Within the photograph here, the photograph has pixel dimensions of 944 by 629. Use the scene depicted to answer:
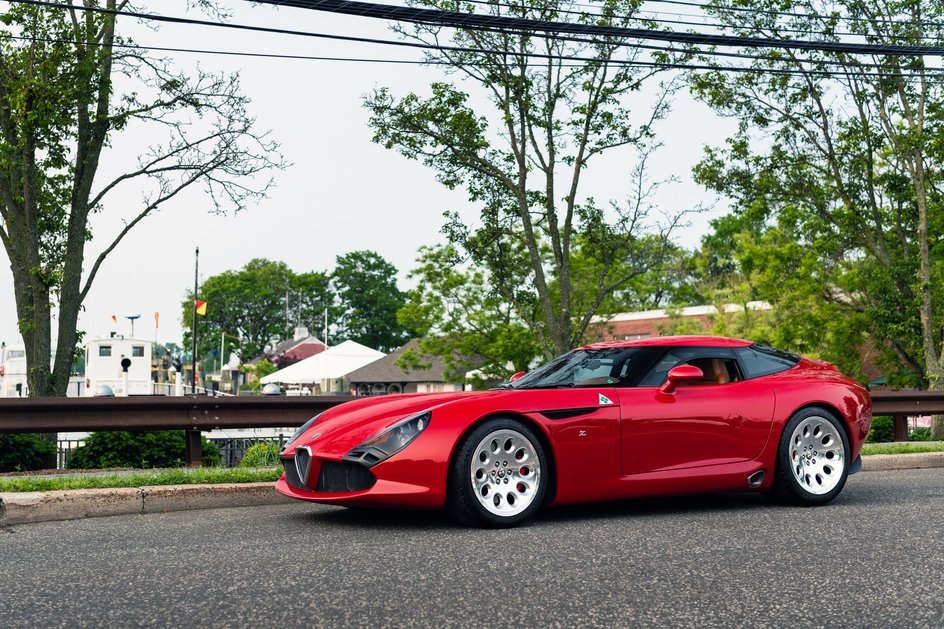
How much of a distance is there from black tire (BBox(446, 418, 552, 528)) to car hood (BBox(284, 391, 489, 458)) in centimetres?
34

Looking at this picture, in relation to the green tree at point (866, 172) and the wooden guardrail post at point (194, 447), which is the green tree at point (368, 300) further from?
the wooden guardrail post at point (194, 447)

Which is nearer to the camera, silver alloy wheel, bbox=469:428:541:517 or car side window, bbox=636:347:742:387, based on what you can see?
silver alloy wheel, bbox=469:428:541:517

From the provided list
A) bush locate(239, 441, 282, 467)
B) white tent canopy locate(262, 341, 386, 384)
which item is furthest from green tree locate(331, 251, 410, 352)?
bush locate(239, 441, 282, 467)

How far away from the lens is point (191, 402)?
9141 millimetres

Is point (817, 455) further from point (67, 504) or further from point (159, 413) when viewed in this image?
point (159, 413)

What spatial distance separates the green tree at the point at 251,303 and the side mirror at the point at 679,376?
93.3 m

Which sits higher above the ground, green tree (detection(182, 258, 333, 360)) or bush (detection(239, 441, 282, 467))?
green tree (detection(182, 258, 333, 360))

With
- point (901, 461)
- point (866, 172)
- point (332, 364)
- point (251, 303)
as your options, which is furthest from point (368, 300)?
point (901, 461)

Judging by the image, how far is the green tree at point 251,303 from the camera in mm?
99750

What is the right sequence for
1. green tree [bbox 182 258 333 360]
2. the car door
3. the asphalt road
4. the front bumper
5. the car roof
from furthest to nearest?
green tree [bbox 182 258 333 360] → the car roof → the car door → the front bumper → the asphalt road

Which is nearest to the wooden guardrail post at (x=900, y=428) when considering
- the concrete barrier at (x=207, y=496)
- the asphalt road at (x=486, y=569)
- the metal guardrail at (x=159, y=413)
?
the asphalt road at (x=486, y=569)

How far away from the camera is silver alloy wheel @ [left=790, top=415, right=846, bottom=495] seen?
23.6 ft

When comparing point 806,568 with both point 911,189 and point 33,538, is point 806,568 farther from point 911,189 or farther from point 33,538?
point 911,189

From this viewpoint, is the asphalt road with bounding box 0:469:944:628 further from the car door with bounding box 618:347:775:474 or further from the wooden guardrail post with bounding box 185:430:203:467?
the wooden guardrail post with bounding box 185:430:203:467
